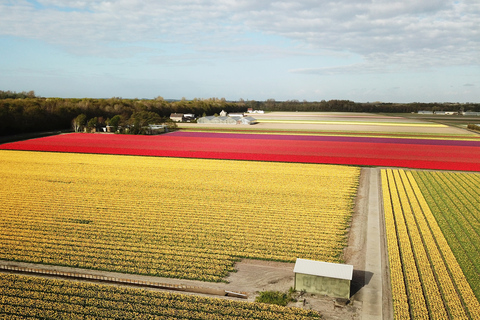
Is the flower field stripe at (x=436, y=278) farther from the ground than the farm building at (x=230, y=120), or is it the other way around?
the farm building at (x=230, y=120)

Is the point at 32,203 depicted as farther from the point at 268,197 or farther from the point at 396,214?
the point at 396,214

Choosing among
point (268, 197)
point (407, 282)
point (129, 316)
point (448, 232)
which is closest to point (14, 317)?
point (129, 316)

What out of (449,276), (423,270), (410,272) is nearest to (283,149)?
(423,270)

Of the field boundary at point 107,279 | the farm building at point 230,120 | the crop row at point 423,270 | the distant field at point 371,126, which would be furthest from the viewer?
the farm building at point 230,120

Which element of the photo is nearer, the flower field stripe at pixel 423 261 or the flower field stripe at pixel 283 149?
the flower field stripe at pixel 423 261

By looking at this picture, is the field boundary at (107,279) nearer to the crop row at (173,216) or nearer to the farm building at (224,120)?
the crop row at (173,216)

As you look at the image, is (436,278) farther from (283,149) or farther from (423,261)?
(283,149)

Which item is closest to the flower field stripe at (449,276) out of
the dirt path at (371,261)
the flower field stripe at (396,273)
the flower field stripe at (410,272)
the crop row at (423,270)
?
the crop row at (423,270)
